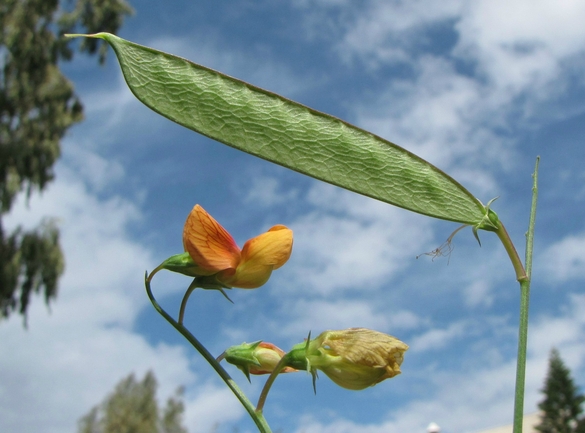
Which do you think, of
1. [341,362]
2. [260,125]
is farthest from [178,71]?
[341,362]

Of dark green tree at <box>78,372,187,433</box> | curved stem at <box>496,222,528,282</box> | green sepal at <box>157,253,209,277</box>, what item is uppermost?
dark green tree at <box>78,372,187,433</box>

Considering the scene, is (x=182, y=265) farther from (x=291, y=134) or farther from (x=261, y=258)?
(x=291, y=134)

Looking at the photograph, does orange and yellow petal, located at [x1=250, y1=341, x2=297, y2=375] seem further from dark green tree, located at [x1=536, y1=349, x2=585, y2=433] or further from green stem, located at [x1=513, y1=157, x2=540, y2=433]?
dark green tree, located at [x1=536, y1=349, x2=585, y2=433]

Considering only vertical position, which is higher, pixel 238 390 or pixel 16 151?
pixel 16 151

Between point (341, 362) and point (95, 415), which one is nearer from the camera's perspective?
point (341, 362)

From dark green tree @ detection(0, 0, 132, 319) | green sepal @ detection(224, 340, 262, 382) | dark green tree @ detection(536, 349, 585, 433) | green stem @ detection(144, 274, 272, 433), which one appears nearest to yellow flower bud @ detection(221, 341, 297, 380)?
green sepal @ detection(224, 340, 262, 382)

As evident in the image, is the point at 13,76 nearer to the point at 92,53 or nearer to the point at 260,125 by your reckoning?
the point at 92,53

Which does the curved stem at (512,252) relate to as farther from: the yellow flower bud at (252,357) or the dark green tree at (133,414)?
the dark green tree at (133,414)
